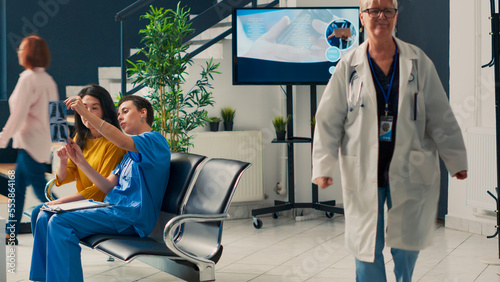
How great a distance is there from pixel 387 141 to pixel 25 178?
3270 millimetres

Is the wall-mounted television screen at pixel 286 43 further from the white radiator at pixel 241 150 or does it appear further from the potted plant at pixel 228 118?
the white radiator at pixel 241 150

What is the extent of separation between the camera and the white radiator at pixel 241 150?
585 centimetres

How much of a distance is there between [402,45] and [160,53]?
2748 mm

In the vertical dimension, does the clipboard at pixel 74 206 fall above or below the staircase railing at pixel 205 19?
below

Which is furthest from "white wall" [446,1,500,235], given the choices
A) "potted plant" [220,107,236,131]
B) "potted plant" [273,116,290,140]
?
"potted plant" [220,107,236,131]

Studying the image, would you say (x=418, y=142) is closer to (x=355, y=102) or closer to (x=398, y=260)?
(x=355, y=102)

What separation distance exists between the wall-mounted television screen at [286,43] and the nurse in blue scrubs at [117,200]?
2.10m

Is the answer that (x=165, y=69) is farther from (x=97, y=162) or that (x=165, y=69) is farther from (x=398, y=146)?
(x=398, y=146)

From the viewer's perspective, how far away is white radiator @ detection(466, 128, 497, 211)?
5.02 meters

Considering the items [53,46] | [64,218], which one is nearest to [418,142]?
[64,218]

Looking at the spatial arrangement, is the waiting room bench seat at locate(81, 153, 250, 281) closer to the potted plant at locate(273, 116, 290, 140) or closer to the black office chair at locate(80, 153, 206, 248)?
the black office chair at locate(80, 153, 206, 248)

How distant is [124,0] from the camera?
26.5 feet

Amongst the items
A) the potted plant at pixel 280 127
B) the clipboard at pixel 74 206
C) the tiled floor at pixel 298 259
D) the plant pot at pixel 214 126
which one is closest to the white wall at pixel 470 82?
the tiled floor at pixel 298 259

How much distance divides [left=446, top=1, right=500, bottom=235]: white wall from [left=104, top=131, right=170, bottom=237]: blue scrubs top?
2737 millimetres
